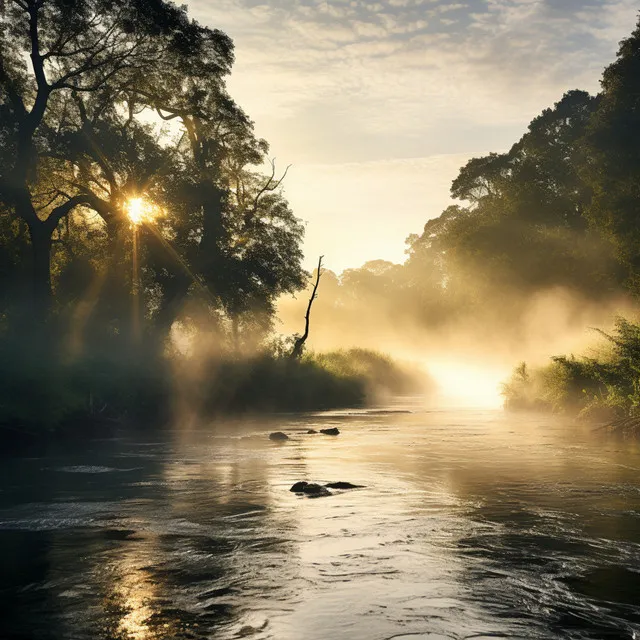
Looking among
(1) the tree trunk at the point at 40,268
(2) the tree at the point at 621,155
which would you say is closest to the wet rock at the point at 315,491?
(1) the tree trunk at the point at 40,268

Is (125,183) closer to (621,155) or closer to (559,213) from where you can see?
(621,155)

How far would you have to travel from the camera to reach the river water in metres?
7.88

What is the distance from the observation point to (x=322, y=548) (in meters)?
11.0

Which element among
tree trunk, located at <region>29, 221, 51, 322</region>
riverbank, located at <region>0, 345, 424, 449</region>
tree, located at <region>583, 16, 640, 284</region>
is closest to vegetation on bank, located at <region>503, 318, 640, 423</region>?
tree, located at <region>583, 16, 640, 284</region>

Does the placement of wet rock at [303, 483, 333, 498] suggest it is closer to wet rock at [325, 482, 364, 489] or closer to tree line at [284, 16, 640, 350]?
wet rock at [325, 482, 364, 489]

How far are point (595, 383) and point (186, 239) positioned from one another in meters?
23.8

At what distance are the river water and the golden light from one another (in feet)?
63.7

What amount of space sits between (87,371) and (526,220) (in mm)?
35724

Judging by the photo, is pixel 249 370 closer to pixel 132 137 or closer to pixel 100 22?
pixel 132 137

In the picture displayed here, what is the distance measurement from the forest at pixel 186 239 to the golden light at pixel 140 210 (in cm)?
12

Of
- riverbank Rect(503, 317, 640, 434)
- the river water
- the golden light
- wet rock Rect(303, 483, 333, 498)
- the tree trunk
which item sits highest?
the golden light

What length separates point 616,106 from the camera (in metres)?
40.0

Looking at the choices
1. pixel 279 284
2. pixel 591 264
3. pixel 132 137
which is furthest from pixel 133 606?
pixel 591 264

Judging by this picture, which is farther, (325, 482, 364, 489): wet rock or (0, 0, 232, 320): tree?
(0, 0, 232, 320): tree
